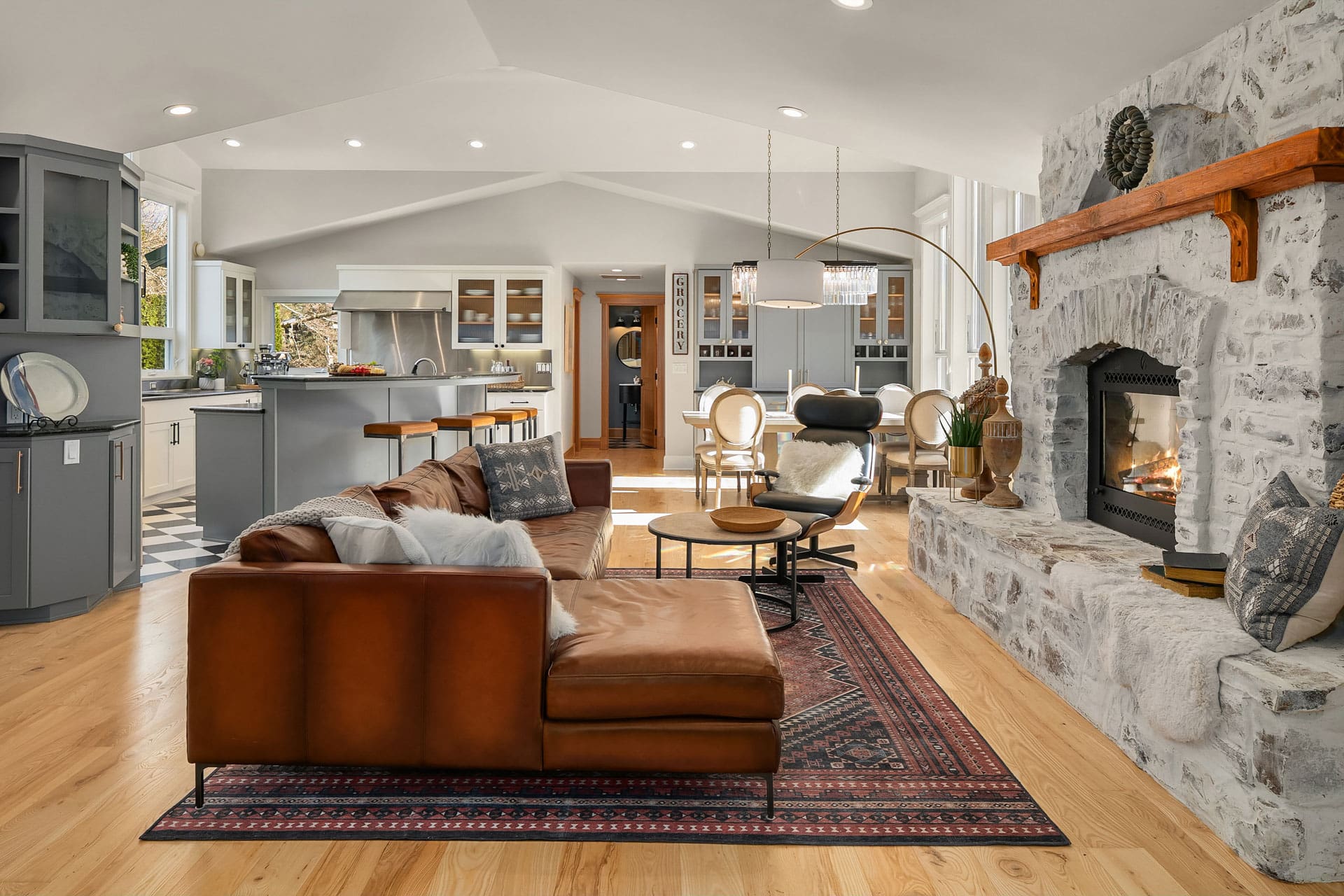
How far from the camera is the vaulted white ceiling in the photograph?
3.57 metres

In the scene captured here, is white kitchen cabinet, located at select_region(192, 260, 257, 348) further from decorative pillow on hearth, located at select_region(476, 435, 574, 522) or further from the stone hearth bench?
the stone hearth bench

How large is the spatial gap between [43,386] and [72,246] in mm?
690

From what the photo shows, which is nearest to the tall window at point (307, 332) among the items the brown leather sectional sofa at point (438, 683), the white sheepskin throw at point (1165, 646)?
the brown leather sectional sofa at point (438, 683)

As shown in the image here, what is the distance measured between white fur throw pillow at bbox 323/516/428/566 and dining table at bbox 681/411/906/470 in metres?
5.29

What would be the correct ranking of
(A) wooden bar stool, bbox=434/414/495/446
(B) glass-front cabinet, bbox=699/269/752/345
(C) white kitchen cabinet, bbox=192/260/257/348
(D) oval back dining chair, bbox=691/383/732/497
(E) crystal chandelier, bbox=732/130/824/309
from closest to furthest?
(A) wooden bar stool, bbox=434/414/495/446 → (E) crystal chandelier, bbox=732/130/824/309 → (D) oval back dining chair, bbox=691/383/732/497 → (C) white kitchen cabinet, bbox=192/260/257/348 → (B) glass-front cabinet, bbox=699/269/752/345

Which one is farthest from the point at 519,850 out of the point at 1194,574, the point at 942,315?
the point at 942,315

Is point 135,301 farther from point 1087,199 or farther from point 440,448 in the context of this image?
point 1087,199

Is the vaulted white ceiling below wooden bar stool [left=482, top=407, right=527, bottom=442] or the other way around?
the other way around

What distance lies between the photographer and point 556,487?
5016mm

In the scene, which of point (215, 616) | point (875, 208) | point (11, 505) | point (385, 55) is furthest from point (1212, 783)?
point (875, 208)

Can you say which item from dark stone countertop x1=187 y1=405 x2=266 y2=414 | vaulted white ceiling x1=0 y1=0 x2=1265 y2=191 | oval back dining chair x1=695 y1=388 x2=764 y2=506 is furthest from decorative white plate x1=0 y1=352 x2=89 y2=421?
oval back dining chair x1=695 y1=388 x2=764 y2=506

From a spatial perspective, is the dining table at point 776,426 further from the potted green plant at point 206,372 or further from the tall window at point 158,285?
the tall window at point 158,285

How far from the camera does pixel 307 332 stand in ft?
36.9

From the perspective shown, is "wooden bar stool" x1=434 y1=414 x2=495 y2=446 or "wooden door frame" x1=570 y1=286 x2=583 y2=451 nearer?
"wooden bar stool" x1=434 y1=414 x2=495 y2=446
